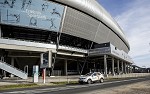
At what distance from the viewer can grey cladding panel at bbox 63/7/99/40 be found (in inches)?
2667

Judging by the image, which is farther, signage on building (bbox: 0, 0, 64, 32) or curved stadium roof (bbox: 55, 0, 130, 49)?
curved stadium roof (bbox: 55, 0, 130, 49)

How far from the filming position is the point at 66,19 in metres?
A: 67.2

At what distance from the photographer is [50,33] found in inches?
2608

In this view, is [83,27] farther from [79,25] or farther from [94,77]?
[94,77]

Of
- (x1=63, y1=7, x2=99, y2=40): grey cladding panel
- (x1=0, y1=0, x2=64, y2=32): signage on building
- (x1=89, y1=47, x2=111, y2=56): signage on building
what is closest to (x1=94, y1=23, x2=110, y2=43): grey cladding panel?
(x1=63, y1=7, x2=99, y2=40): grey cladding panel

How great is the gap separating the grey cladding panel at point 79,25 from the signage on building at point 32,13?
3.39 meters

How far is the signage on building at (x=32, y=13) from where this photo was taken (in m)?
56.1

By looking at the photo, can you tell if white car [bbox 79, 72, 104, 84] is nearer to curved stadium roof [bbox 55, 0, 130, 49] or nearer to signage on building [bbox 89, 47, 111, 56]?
curved stadium roof [bbox 55, 0, 130, 49]

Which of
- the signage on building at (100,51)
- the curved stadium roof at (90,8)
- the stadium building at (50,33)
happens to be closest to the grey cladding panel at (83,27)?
the stadium building at (50,33)

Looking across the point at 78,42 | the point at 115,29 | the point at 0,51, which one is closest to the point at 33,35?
the point at 0,51

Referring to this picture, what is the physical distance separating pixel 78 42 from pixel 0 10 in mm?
30983

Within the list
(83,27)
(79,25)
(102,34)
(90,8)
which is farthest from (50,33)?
(102,34)

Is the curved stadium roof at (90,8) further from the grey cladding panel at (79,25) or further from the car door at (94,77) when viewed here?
the car door at (94,77)

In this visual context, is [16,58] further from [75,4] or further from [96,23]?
[96,23]
